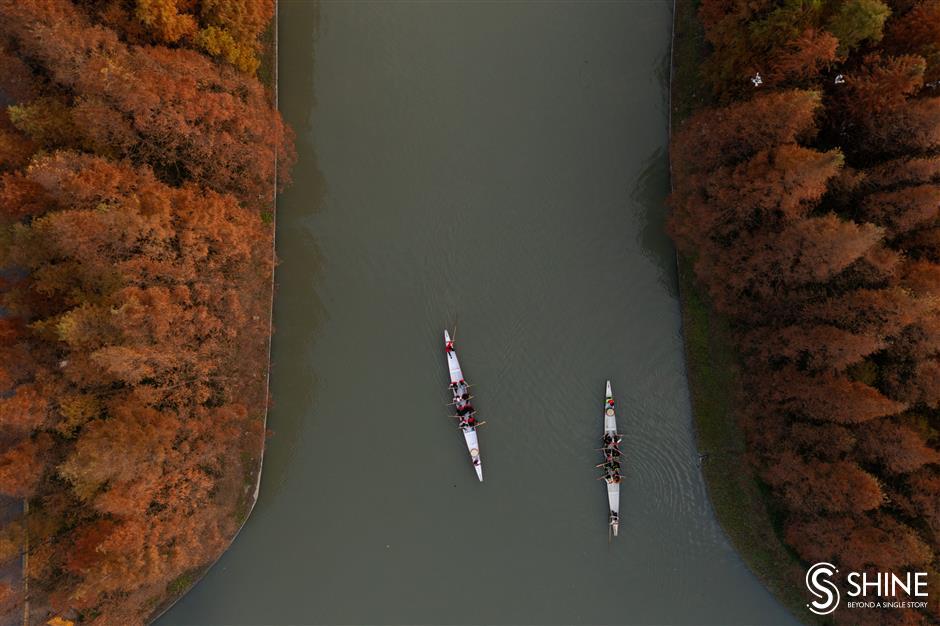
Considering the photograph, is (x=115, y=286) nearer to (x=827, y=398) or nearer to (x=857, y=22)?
(x=827, y=398)

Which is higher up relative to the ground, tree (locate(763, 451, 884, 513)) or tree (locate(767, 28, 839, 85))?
tree (locate(767, 28, 839, 85))

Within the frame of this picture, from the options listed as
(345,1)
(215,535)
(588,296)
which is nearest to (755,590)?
(588,296)

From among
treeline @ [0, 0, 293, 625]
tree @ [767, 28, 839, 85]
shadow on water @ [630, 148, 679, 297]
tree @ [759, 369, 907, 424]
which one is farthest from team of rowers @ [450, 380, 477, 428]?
tree @ [767, 28, 839, 85]

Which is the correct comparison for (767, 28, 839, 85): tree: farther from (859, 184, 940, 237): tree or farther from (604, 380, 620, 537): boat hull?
(604, 380, 620, 537): boat hull

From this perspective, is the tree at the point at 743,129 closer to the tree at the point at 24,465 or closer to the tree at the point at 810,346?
the tree at the point at 810,346

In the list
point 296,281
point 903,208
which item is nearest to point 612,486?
point 903,208

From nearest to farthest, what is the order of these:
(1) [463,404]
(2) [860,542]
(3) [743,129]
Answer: (2) [860,542], (3) [743,129], (1) [463,404]
